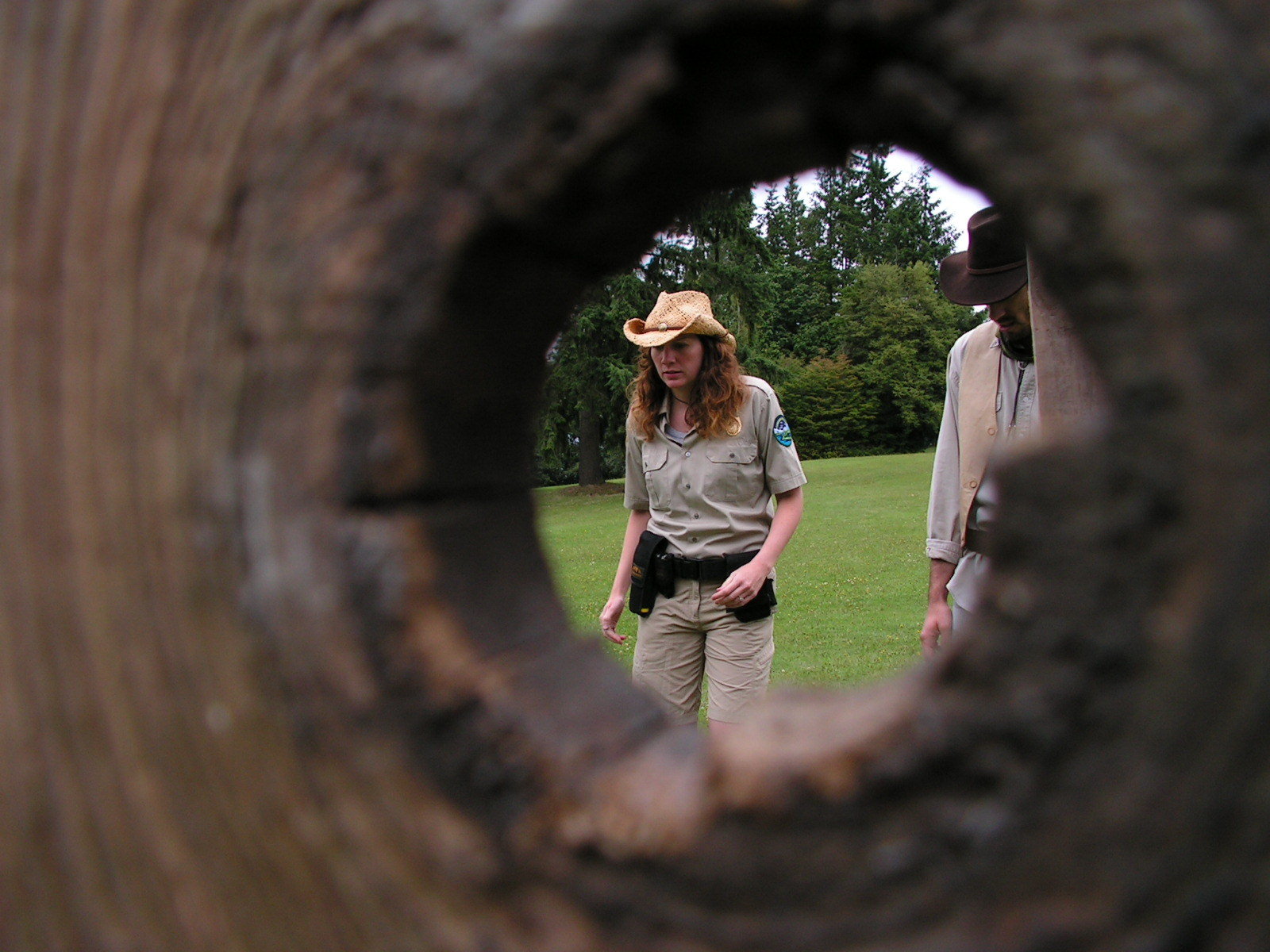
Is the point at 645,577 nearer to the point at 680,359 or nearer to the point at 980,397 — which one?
the point at 680,359

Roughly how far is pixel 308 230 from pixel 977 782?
56 cm

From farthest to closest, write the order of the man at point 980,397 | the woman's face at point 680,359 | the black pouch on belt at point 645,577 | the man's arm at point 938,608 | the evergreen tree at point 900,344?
1. the evergreen tree at point 900,344
2. the black pouch on belt at point 645,577
3. the woman's face at point 680,359
4. the man's arm at point 938,608
5. the man at point 980,397

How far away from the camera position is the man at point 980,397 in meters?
3.46

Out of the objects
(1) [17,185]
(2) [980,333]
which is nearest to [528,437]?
(1) [17,185]

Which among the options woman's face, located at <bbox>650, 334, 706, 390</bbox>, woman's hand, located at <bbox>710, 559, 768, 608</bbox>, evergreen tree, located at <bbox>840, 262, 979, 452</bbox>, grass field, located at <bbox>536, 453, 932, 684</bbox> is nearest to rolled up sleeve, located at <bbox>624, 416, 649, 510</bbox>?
woman's face, located at <bbox>650, 334, 706, 390</bbox>

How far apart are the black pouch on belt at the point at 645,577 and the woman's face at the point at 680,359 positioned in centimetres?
77

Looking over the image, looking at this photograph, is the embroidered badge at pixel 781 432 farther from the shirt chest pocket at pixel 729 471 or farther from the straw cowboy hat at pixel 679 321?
the straw cowboy hat at pixel 679 321

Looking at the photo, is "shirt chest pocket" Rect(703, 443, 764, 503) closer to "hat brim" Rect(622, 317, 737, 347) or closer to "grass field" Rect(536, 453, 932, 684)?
"hat brim" Rect(622, 317, 737, 347)

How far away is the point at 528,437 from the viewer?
82cm

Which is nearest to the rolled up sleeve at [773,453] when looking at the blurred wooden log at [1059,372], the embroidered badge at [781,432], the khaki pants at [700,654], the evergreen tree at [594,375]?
the embroidered badge at [781,432]

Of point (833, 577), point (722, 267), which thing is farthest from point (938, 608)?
point (722, 267)

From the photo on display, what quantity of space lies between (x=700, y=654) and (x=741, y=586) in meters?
0.56

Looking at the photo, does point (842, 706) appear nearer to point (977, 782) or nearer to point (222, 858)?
point (977, 782)

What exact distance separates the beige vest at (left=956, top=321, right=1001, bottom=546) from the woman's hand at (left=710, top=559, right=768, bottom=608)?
0.92 meters
